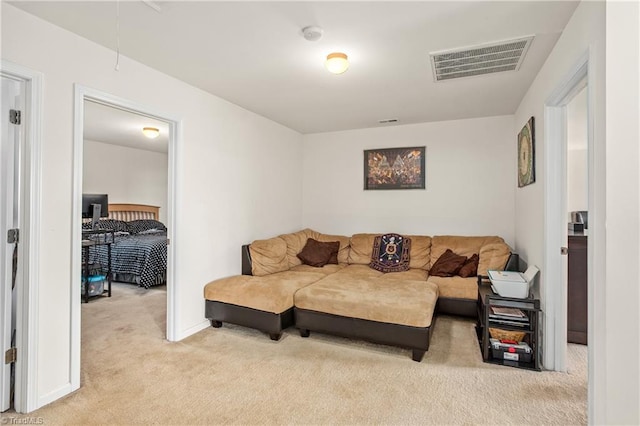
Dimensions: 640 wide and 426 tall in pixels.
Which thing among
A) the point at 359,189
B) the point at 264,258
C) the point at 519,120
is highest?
the point at 519,120

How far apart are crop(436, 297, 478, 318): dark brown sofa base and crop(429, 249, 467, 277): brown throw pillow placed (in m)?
0.33

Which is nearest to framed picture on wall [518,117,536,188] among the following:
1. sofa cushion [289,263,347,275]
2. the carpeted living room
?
the carpeted living room

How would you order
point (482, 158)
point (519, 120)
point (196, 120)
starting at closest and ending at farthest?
point (196, 120), point (519, 120), point (482, 158)

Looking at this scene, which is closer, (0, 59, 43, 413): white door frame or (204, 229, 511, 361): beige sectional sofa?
(0, 59, 43, 413): white door frame

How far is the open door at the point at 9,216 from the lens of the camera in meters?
1.95

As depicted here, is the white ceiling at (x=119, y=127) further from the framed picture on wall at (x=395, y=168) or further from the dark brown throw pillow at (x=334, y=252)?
the framed picture on wall at (x=395, y=168)

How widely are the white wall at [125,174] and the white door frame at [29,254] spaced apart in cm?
490

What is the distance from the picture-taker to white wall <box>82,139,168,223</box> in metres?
6.29

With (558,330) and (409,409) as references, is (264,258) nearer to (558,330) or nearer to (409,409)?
(409,409)

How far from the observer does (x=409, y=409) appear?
1.98 metres

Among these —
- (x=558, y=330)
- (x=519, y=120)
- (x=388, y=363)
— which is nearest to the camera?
(x=558, y=330)

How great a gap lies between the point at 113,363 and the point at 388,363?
2.15 metres

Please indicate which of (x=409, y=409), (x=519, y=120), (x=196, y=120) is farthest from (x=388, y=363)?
(x=519, y=120)

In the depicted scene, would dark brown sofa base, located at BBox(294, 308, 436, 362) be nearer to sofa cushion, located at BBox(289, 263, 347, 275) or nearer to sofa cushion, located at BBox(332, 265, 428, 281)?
sofa cushion, located at BBox(332, 265, 428, 281)
